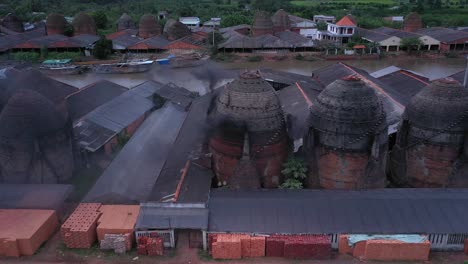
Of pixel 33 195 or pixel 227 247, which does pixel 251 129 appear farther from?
pixel 33 195

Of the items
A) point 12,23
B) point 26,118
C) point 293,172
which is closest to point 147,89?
point 26,118

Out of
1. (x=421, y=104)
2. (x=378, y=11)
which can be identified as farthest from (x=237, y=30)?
(x=421, y=104)

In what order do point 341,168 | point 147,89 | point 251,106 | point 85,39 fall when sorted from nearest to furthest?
point 251,106 → point 341,168 → point 147,89 → point 85,39

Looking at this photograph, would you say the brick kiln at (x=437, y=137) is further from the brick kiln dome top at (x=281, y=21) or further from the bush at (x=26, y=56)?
the brick kiln dome top at (x=281, y=21)

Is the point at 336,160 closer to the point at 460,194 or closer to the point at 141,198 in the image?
the point at 460,194

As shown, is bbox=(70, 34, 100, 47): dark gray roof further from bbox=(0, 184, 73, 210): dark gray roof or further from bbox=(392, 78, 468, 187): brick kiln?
bbox=(392, 78, 468, 187): brick kiln
